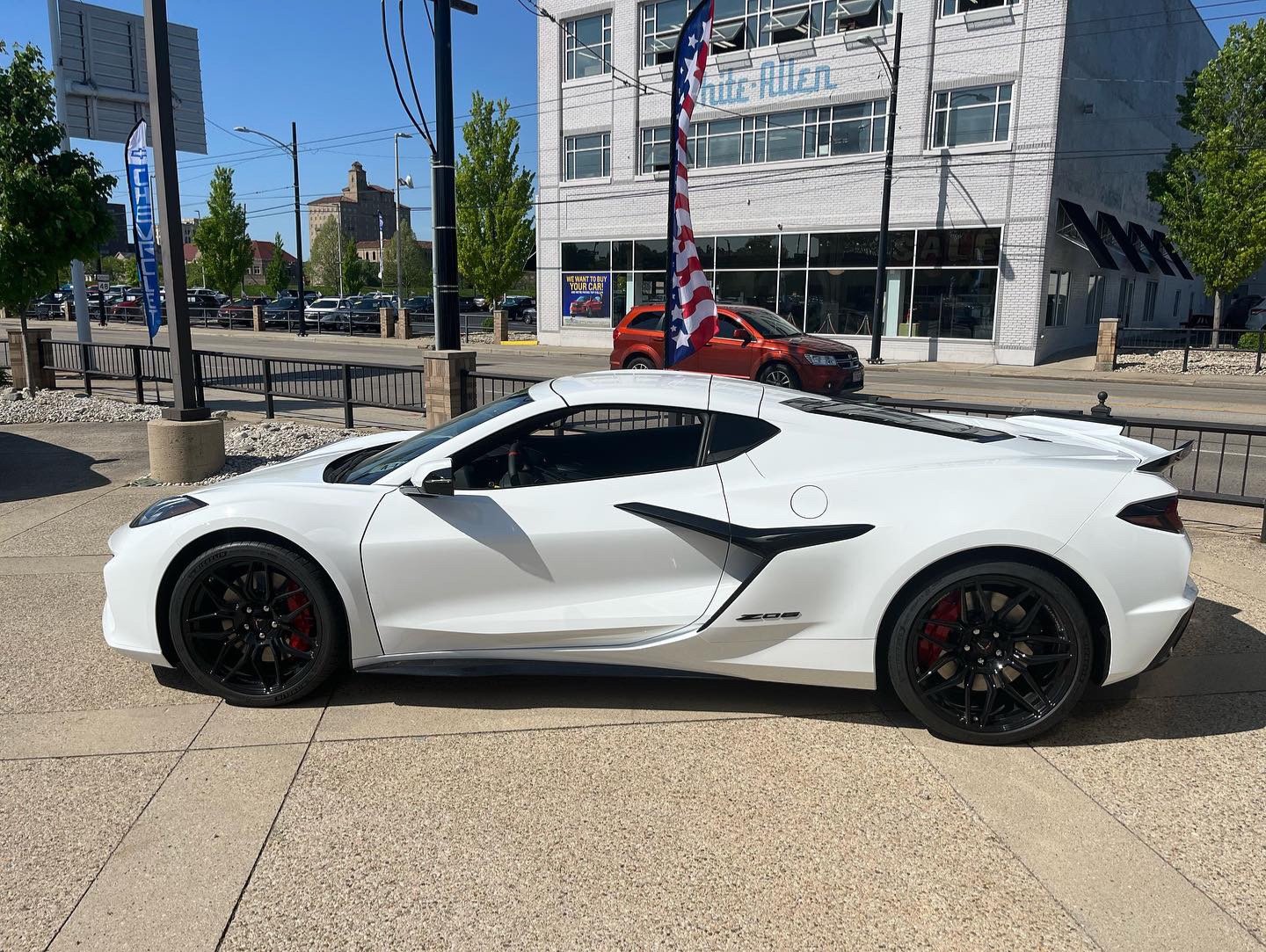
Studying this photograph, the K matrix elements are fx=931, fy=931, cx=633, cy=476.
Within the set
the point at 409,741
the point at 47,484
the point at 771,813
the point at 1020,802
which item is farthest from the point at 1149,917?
the point at 47,484

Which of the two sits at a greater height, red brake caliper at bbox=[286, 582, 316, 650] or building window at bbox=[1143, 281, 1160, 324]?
building window at bbox=[1143, 281, 1160, 324]

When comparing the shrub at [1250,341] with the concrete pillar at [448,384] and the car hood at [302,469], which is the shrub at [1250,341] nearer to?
the concrete pillar at [448,384]

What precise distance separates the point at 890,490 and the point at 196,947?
2732 mm

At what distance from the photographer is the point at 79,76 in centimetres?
2559

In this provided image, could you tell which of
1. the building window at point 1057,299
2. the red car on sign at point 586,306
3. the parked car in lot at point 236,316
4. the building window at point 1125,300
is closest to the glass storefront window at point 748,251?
the red car on sign at point 586,306

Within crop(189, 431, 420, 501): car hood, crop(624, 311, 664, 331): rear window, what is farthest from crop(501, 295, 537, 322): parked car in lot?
crop(189, 431, 420, 501): car hood

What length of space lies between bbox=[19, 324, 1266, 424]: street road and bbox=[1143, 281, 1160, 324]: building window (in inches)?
745

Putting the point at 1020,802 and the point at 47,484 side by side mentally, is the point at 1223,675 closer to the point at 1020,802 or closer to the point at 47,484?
the point at 1020,802

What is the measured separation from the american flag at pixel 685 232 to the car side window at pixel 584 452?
466cm

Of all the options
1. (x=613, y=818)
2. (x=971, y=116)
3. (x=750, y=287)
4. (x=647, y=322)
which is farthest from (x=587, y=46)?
(x=613, y=818)

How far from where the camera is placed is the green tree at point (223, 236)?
52.7 meters

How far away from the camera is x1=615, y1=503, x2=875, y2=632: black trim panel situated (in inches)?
141

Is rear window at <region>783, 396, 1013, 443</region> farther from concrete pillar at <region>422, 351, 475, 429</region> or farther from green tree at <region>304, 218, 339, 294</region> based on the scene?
green tree at <region>304, 218, 339, 294</region>

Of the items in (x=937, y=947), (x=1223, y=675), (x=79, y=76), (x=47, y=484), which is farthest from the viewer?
(x=79, y=76)
